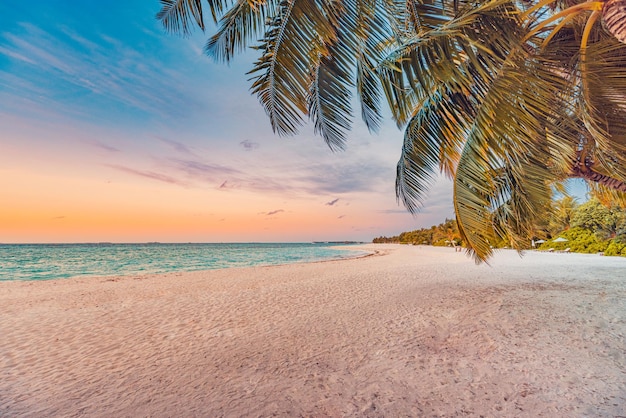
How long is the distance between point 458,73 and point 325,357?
3.30 meters

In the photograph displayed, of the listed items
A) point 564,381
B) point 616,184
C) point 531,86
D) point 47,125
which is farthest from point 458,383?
point 47,125

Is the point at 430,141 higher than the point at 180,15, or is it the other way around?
the point at 180,15

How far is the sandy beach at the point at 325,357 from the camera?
8.39ft

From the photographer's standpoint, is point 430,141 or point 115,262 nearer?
point 430,141

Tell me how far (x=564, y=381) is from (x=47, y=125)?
524 inches

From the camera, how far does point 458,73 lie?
8.06 ft

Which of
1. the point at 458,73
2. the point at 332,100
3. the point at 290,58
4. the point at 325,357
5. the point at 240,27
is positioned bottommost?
the point at 325,357

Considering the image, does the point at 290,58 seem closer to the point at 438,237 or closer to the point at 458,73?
the point at 458,73

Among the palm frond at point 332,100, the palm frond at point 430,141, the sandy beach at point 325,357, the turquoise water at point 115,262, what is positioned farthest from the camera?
the turquoise water at point 115,262

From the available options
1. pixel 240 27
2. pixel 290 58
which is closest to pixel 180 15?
pixel 240 27

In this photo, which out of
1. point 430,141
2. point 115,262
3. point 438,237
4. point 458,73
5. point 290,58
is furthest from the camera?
point 438,237

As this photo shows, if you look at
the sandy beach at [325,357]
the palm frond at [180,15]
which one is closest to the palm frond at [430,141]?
the sandy beach at [325,357]

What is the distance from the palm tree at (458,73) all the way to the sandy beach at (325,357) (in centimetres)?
136

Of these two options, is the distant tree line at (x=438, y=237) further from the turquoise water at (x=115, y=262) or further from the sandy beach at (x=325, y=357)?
the sandy beach at (x=325, y=357)
